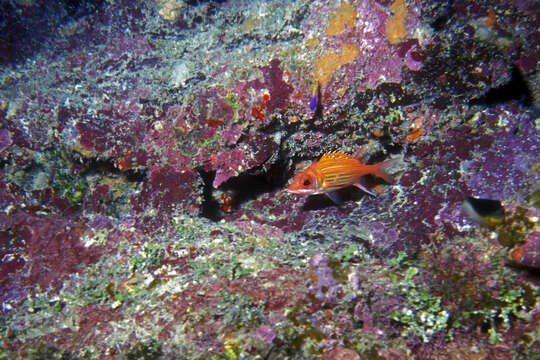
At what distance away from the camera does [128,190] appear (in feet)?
15.0

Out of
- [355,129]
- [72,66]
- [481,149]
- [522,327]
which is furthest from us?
[72,66]

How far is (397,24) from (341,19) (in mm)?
652

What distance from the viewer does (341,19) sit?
341 centimetres

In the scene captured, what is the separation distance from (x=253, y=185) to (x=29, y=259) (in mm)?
3028

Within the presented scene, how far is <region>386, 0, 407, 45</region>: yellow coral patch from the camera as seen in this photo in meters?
3.19

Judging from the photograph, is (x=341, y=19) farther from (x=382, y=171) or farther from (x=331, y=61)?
(x=382, y=171)

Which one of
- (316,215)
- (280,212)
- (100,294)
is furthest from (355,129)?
(100,294)

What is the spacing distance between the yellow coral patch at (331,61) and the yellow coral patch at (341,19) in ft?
0.77

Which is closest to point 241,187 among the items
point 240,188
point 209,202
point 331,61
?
point 240,188

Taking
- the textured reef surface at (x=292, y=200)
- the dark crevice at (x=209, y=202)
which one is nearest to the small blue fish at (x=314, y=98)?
the textured reef surface at (x=292, y=200)

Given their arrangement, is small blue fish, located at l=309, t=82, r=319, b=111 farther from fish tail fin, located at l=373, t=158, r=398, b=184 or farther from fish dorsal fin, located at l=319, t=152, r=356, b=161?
fish tail fin, located at l=373, t=158, r=398, b=184

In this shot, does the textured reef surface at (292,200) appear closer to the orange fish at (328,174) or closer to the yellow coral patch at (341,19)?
the yellow coral patch at (341,19)

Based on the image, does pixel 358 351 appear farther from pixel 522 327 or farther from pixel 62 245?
pixel 62 245

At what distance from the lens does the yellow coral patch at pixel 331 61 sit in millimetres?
3337
